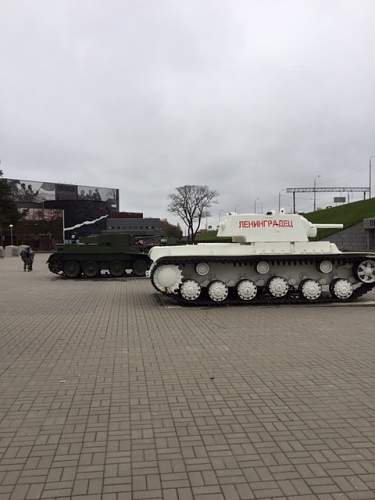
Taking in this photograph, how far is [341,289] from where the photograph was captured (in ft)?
41.4

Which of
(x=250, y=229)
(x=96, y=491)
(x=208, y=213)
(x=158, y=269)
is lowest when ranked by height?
(x=96, y=491)

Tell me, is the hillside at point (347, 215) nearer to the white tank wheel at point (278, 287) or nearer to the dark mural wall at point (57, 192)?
the white tank wheel at point (278, 287)

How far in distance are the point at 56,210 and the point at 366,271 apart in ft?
268

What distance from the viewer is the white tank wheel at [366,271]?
12852 millimetres

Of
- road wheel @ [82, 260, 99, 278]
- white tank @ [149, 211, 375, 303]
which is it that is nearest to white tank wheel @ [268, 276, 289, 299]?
white tank @ [149, 211, 375, 303]

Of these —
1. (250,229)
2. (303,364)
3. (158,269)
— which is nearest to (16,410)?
(303,364)

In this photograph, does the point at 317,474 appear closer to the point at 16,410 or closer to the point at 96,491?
the point at 96,491

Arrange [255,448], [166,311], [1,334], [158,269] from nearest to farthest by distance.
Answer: [255,448], [1,334], [166,311], [158,269]

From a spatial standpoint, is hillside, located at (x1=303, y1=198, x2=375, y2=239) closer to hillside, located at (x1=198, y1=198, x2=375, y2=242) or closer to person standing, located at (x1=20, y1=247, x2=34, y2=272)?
hillside, located at (x1=198, y1=198, x2=375, y2=242)

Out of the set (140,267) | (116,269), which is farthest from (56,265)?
(140,267)

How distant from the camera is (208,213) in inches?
3022

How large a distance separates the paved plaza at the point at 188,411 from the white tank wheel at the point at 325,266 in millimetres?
3443

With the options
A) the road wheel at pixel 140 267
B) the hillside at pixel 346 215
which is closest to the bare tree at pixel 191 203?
the hillside at pixel 346 215

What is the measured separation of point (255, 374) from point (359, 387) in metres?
1.24
